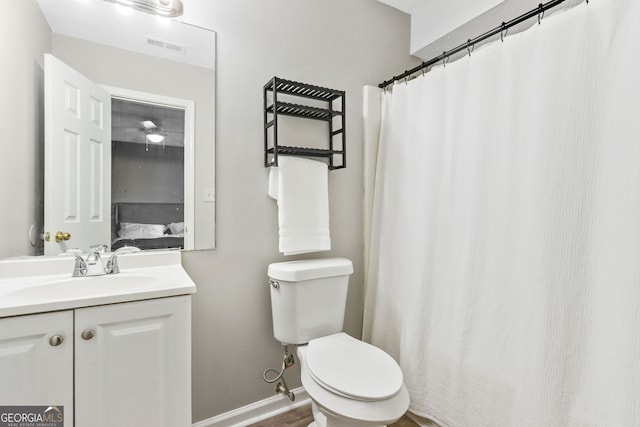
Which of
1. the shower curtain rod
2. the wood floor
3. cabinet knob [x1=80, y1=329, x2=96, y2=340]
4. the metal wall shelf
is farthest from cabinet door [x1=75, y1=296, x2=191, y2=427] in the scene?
the shower curtain rod

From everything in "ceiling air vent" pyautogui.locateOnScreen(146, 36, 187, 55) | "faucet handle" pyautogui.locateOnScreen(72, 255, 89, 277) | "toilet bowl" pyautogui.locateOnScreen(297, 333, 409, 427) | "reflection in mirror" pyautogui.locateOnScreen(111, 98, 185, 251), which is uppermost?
"ceiling air vent" pyautogui.locateOnScreen(146, 36, 187, 55)

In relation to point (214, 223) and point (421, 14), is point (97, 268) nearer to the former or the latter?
point (214, 223)

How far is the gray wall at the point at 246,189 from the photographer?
59.1 inches

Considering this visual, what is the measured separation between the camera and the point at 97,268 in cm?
122

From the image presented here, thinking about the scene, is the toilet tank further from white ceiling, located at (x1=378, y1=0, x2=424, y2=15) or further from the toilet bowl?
white ceiling, located at (x1=378, y1=0, x2=424, y2=15)

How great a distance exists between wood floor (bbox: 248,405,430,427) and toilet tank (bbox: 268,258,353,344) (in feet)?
1.45

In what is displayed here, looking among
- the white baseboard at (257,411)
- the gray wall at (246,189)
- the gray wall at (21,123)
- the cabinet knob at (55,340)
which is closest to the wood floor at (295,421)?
the white baseboard at (257,411)

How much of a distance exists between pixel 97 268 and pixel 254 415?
3.46 ft

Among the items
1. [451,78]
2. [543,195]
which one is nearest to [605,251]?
Result: [543,195]

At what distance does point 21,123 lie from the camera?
116cm

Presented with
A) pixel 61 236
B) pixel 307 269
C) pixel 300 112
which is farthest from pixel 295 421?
pixel 300 112

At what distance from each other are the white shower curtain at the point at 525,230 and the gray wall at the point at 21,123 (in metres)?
1.60

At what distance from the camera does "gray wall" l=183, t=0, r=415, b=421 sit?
1500mm

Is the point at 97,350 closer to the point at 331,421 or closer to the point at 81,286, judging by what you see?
the point at 81,286
